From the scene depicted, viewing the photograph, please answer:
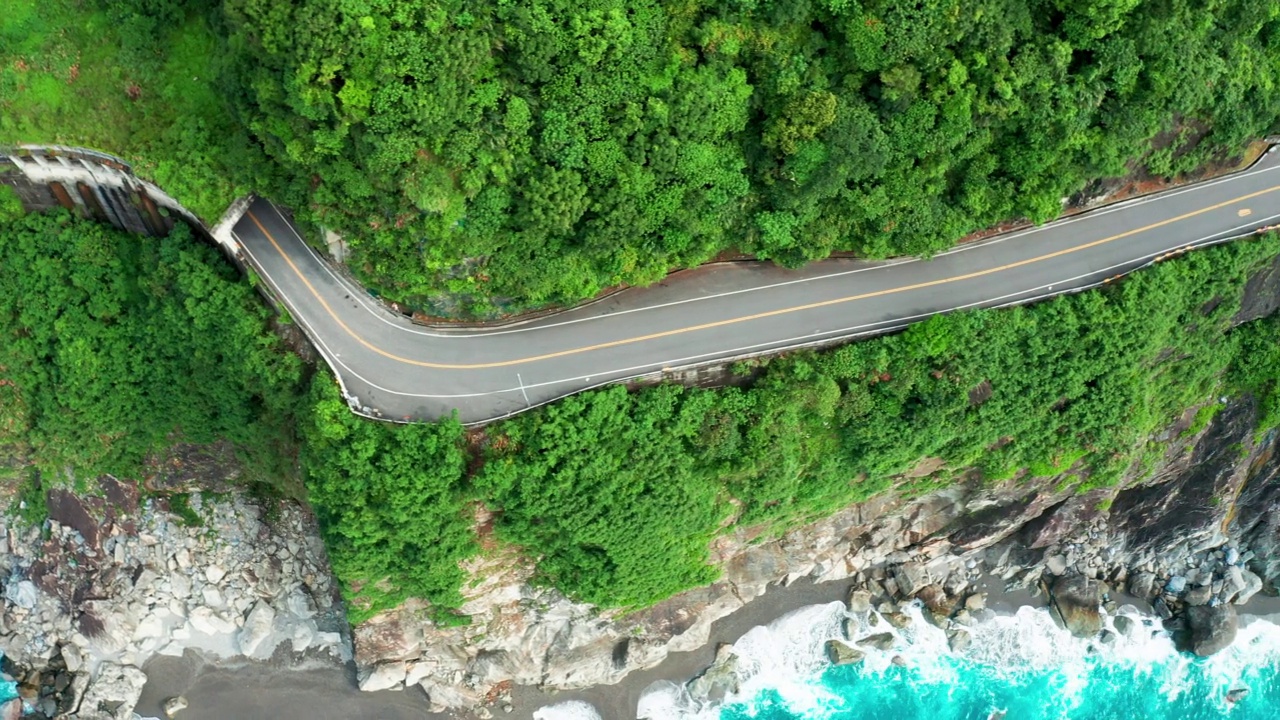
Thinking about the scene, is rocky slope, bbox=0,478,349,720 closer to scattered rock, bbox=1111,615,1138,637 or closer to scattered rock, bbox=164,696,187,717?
scattered rock, bbox=164,696,187,717

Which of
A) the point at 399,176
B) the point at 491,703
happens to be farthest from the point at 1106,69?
the point at 491,703

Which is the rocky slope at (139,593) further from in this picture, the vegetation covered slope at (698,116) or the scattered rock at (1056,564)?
the scattered rock at (1056,564)

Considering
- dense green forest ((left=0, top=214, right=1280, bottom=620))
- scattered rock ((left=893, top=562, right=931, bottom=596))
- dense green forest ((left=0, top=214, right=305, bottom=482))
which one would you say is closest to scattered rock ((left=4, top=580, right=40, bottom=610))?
dense green forest ((left=0, top=214, right=1280, bottom=620))

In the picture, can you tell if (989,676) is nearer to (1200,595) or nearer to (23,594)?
(1200,595)

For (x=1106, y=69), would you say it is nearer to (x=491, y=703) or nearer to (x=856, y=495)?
(x=856, y=495)

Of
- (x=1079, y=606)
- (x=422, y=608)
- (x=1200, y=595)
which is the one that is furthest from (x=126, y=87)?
(x=1200, y=595)

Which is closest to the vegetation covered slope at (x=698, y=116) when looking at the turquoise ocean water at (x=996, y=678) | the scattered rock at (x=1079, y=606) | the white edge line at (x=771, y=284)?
the white edge line at (x=771, y=284)
